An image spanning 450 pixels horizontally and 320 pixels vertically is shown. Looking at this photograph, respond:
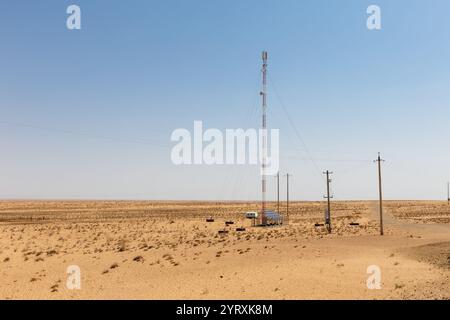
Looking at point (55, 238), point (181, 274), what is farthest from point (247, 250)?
point (55, 238)

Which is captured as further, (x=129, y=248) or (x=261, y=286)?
(x=129, y=248)

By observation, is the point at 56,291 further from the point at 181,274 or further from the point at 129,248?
the point at 129,248

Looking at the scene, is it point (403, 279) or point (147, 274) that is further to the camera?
point (147, 274)

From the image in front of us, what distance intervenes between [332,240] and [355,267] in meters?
13.4

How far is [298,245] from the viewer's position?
1326 inches

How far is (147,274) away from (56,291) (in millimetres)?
5400

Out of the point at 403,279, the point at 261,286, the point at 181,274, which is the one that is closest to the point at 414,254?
the point at 403,279

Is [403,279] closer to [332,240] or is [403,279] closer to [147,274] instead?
[147,274]

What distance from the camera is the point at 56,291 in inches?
777
